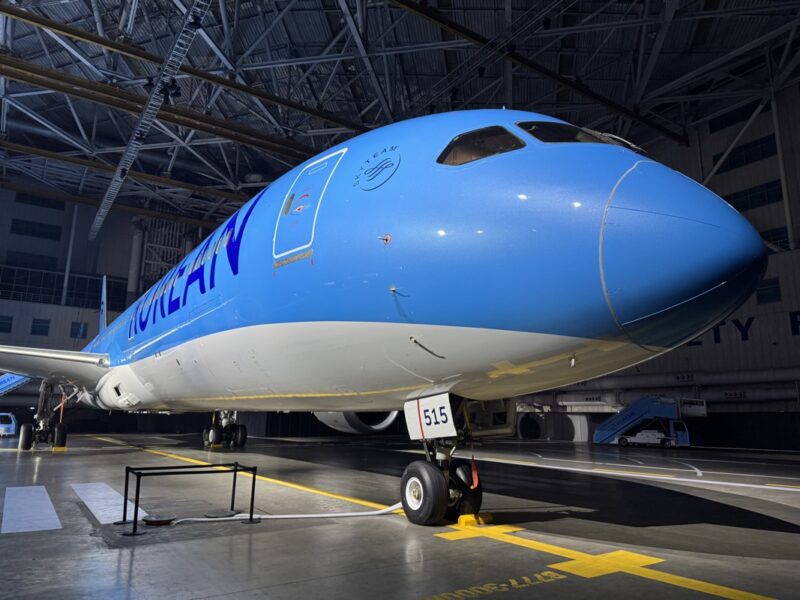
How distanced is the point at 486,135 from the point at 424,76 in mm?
19548

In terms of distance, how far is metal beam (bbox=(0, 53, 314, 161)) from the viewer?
54.5ft

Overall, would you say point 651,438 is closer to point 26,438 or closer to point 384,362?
point 384,362

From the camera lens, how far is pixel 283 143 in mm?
21531

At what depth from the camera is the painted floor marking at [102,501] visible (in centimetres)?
545

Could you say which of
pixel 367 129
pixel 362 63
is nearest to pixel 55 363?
pixel 367 129

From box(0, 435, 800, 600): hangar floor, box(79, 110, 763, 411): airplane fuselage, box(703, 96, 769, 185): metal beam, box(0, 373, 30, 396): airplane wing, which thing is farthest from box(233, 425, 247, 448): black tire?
box(703, 96, 769, 185): metal beam

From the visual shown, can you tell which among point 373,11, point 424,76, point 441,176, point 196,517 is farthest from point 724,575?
point 424,76

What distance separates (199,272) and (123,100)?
14417mm

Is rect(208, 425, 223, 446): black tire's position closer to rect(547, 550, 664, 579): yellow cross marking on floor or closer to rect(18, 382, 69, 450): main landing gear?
rect(18, 382, 69, 450): main landing gear

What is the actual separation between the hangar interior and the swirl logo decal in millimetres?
2925

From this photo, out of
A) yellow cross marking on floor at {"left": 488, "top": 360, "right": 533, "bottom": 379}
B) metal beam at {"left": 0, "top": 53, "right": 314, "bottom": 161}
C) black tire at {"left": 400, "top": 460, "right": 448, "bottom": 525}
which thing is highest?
metal beam at {"left": 0, "top": 53, "right": 314, "bottom": 161}

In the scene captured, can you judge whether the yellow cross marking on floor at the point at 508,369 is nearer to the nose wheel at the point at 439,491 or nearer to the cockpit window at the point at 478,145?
the nose wheel at the point at 439,491

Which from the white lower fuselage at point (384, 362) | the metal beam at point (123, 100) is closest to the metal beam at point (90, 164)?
the metal beam at point (123, 100)

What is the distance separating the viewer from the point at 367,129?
21.5 m
